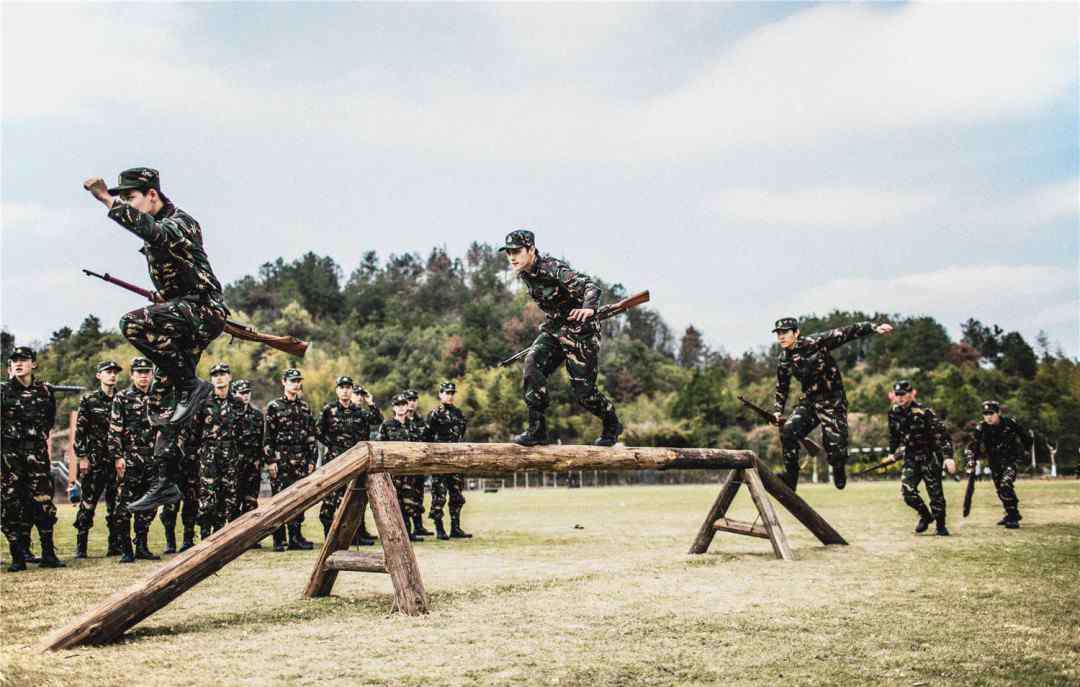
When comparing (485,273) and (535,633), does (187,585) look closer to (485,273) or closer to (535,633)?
(535,633)

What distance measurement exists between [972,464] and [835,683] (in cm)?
1155

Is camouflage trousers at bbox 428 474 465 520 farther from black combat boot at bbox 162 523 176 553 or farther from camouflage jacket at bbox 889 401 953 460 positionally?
camouflage jacket at bbox 889 401 953 460

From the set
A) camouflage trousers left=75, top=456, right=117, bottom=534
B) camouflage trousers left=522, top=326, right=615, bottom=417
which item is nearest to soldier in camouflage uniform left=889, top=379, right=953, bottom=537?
camouflage trousers left=522, top=326, right=615, bottom=417

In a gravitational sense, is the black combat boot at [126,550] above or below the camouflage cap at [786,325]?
below

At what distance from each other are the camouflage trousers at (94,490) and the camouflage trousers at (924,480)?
1134 centimetres

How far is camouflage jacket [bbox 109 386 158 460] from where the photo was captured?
11.1 metres

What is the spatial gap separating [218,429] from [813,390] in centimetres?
826

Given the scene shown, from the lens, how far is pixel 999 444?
580 inches

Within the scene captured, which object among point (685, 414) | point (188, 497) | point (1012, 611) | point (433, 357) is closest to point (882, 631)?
point (1012, 611)

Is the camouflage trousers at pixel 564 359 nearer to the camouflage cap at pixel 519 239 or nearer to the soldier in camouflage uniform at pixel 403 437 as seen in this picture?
the camouflage cap at pixel 519 239

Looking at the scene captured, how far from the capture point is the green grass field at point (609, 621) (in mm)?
4812

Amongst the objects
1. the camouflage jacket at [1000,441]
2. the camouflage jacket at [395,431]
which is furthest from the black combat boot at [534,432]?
the camouflage jacket at [1000,441]

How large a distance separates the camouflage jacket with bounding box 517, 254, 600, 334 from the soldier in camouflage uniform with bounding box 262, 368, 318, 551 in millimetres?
5851

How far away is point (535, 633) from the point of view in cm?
588
